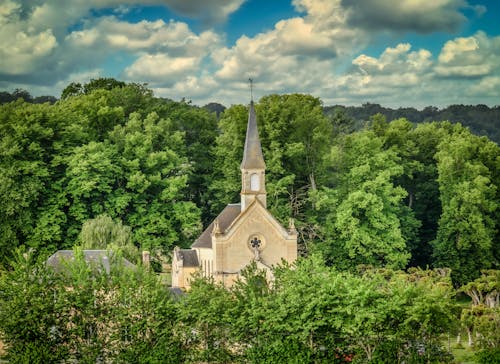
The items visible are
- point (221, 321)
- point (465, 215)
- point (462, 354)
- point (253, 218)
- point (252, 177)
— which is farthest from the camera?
point (465, 215)

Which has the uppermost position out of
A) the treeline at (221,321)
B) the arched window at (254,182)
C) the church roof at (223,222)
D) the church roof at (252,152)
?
the church roof at (252,152)

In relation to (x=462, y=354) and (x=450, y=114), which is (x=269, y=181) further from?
(x=450, y=114)

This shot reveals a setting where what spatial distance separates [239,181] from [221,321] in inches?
1247

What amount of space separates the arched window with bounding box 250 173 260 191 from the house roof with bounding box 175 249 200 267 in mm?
6597

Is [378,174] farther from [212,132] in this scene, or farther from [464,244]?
[212,132]

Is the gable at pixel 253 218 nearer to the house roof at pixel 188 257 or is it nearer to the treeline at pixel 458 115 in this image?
the house roof at pixel 188 257

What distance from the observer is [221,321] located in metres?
42.8

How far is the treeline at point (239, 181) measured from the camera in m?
66.9

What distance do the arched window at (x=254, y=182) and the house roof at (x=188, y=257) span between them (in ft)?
21.6

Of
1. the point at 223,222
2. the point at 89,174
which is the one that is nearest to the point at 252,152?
the point at 223,222

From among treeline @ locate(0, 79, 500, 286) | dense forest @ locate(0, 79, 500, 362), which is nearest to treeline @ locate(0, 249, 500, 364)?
dense forest @ locate(0, 79, 500, 362)

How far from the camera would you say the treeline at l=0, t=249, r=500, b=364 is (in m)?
41.7

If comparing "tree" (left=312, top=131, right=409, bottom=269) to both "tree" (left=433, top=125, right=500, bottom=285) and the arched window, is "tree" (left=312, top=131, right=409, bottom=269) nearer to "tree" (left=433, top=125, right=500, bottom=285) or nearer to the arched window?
"tree" (left=433, top=125, right=500, bottom=285)

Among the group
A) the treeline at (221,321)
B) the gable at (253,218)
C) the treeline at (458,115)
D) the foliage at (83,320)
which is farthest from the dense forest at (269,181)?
the treeline at (458,115)
